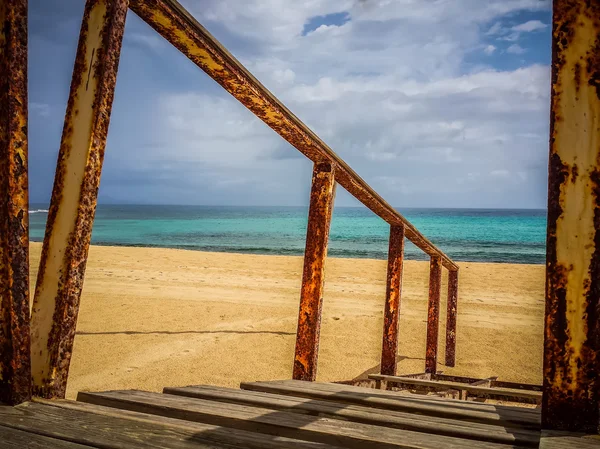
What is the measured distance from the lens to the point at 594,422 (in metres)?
1.07

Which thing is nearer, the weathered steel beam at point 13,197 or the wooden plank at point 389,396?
the weathered steel beam at point 13,197

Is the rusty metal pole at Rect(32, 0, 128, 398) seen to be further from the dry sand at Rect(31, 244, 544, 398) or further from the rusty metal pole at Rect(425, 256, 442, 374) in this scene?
the rusty metal pole at Rect(425, 256, 442, 374)

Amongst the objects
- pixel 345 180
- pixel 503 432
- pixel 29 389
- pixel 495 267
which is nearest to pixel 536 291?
pixel 495 267

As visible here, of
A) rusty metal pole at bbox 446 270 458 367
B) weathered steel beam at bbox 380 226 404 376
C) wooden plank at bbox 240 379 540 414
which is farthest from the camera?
rusty metal pole at bbox 446 270 458 367

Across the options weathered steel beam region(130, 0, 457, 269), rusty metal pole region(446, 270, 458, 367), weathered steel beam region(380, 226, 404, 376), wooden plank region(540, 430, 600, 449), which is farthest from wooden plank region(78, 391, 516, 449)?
rusty metal pole region(446, 270, 458, 367)

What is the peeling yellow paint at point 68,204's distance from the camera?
3.80 ft

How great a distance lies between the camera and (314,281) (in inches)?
86.5

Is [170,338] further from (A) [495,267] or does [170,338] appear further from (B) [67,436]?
(A) [495,267]

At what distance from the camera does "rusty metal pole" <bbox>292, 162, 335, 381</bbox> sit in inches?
86.3

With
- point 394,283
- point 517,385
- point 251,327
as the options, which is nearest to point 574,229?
point 394,283

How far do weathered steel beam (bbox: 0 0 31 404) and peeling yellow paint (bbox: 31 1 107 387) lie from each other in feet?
0.18

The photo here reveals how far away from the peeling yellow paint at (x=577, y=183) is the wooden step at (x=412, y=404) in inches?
12.6

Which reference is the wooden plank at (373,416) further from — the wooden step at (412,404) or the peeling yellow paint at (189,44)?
the peeling yellow paint at (189,44)

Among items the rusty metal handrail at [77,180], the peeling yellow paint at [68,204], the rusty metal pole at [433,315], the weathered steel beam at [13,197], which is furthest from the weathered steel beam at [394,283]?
the weathered steel beam at [13,197]
